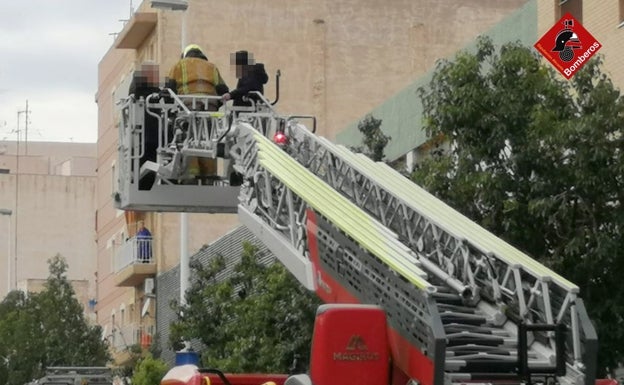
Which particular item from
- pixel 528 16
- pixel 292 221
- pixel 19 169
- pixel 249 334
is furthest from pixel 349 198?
pixel 19 169

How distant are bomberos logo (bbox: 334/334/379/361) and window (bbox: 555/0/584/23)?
1292cm

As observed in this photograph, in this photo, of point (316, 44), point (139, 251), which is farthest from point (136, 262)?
point (316, 44)

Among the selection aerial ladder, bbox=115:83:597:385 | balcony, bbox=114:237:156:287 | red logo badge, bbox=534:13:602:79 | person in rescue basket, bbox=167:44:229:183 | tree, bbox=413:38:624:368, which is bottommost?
aerial ladder, bbox=115:83:597:385

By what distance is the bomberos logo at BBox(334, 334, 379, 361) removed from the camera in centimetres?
1141

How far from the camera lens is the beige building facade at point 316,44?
46.2 metres

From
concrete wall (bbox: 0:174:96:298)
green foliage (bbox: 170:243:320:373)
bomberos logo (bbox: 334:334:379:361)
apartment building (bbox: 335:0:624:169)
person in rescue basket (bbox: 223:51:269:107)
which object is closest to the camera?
bomberos logo (bbox: 334:334:379:361)

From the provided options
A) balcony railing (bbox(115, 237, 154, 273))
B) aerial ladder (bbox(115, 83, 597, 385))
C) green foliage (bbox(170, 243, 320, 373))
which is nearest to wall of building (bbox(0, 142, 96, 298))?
balcony railing (bbox(115, 237, 154, 273))

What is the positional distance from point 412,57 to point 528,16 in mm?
21472

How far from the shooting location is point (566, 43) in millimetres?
21188

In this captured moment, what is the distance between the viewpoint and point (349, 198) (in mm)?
13789

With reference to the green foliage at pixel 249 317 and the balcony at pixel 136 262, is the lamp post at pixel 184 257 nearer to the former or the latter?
the green foliage at pixel 249 317

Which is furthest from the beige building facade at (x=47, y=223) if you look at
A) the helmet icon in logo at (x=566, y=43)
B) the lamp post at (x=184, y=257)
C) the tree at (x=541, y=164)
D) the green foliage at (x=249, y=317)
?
the tree at (x=541, y=164)

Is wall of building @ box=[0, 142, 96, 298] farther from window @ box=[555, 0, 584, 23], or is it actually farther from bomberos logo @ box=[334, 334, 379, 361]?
bomberos logo @ box=[334, 334, 379, 361]

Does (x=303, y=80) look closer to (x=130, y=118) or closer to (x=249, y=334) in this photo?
(x=249, y=334)
